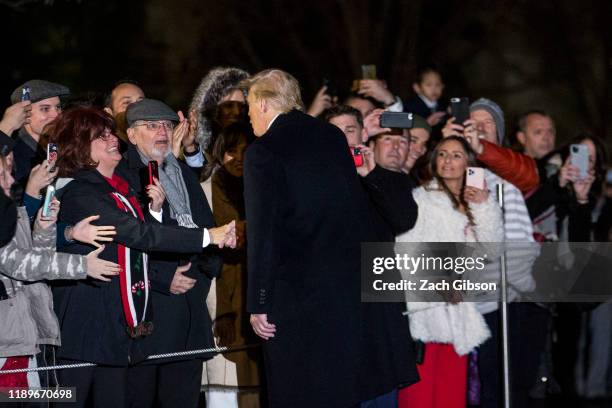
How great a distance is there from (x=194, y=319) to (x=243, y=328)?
1.59 ft

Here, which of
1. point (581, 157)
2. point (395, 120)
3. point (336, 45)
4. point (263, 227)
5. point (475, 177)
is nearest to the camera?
point (263, 227)

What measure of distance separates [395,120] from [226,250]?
150 cm

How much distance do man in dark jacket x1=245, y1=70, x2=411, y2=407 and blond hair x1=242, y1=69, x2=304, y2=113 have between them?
120 millimetres

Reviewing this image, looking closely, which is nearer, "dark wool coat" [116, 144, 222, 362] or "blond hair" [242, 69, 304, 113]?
"blond hair" [242, 69, 304, 113]

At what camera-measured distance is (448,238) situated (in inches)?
351

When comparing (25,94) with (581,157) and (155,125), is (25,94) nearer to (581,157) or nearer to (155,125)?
(155,125)

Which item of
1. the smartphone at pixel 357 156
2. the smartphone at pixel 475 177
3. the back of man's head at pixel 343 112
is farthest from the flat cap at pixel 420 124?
the smartphone at pixel 357 156

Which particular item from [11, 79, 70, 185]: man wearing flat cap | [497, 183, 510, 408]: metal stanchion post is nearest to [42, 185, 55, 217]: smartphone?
[11, 79, 70, 185]: man wearing flat cap

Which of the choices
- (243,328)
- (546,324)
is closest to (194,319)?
(243,328)

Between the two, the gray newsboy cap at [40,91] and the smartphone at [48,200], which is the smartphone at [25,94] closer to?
the gray newsboy cap at [40,91]

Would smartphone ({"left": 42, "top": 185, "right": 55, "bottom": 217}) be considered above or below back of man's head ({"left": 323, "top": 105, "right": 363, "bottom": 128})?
below

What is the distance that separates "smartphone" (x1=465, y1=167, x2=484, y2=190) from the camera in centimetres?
895

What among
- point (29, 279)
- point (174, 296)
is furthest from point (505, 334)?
point (29, 279)

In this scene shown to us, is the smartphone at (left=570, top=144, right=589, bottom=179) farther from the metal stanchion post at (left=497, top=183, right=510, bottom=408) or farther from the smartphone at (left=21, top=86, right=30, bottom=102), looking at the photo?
the smartphone at (left=21, top=86, right=30, bottom=102)
